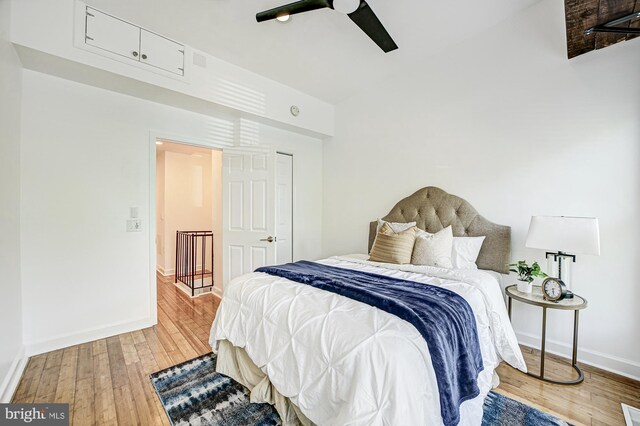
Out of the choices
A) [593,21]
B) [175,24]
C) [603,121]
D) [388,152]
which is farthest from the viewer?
[388,152]

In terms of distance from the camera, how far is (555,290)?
2109 mm

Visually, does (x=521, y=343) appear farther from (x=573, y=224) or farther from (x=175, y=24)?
(x=175, y=24)

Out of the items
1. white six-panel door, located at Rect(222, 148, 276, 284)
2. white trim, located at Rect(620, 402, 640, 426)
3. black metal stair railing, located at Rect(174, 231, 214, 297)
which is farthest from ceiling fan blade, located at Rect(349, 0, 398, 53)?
black metal stair railing, located at Rect(174, 231, 214, 297)

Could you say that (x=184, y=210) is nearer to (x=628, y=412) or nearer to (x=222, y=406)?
(x=222, y=406)

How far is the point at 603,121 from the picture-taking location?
2.27m

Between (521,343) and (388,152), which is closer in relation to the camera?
(521,343)

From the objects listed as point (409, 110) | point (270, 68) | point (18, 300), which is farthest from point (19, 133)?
point (409, 110)

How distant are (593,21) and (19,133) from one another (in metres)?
4.49

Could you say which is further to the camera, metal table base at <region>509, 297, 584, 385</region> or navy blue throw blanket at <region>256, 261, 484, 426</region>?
metal table base at <region>509, 297, 584, 385</region>

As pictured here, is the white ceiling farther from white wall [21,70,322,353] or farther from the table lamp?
the table lamp

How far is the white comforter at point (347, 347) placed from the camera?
1.16 metres

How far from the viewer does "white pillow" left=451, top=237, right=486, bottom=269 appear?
9.02 ft

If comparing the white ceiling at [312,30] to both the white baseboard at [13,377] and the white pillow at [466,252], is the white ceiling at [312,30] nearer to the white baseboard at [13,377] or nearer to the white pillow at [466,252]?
the white pillow at [466,252]

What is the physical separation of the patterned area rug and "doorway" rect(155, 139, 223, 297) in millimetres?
3093
